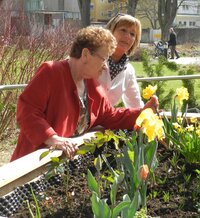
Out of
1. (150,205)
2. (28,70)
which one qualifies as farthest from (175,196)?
(28,70)

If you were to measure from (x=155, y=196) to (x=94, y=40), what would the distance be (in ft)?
2.37

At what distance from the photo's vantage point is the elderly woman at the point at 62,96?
2090 millimetres

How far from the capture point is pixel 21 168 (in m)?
1.89

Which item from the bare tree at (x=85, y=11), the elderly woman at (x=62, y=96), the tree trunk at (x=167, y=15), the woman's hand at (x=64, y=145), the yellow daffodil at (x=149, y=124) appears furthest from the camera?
the tree trunk at (x=167, y=15)

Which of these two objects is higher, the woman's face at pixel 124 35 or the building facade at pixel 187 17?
the woman's face at pixel 124 35

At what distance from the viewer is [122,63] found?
2.88m

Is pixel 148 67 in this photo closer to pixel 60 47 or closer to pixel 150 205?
pixel 60 47

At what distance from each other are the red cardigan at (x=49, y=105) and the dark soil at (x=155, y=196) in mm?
226

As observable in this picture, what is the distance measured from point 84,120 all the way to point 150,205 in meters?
0.66

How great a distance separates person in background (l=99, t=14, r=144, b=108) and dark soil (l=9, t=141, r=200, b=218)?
628mm

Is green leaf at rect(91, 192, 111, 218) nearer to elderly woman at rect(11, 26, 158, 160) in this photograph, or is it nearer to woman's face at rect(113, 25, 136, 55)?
elderly woman at rect(11, 26, 158, 160)

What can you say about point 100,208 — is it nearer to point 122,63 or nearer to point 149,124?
point 149,124

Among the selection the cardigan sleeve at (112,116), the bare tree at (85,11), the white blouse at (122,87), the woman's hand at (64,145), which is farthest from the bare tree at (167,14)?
the woman's hand at (64,145)

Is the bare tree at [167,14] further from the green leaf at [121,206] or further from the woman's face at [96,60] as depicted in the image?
the green leaf at [121,206]
